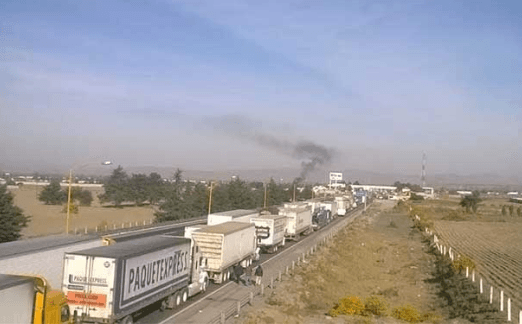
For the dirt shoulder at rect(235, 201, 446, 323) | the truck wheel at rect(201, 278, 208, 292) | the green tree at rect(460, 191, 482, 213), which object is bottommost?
the dirt shoulder at rect(235, 201, 446, 323)

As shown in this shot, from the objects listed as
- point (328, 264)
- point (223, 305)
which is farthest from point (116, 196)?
point (223, 305)

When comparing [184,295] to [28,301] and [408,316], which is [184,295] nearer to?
[408,316]

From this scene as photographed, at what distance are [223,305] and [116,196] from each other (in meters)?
96.5

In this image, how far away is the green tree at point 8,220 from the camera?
152ft

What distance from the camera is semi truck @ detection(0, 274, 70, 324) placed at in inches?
493

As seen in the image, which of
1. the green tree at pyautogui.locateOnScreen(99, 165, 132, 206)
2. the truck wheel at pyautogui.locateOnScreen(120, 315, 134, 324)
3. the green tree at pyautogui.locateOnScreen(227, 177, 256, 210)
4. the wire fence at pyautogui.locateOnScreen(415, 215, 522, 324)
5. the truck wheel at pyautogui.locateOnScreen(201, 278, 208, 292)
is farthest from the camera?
the green tree at pyautogui.locateOnScreen(99, 165, 132, 206)

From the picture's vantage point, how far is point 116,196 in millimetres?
118000

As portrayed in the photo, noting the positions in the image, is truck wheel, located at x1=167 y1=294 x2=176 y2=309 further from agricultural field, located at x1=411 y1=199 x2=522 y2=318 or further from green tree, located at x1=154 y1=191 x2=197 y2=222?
green tree, located at x1=154 y1=191 x2=197 y2=222

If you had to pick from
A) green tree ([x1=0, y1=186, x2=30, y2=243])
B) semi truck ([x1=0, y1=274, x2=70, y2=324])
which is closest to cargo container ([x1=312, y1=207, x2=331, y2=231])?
green tree ([x1=0, y1=186, x2=30, y2=243])

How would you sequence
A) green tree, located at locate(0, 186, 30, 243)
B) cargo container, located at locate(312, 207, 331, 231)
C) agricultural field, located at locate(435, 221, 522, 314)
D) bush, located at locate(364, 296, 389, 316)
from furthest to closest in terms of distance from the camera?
1. cargo container, located at locate(312, 207, 331, 231)
2. green tree, located at locate(0, 186, 30, 243)
3. agricultural field, located at locate(435, 221, 522, 314)
4. bush, located at locate(364, 296, 389, 316)

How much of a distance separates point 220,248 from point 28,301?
1700cm

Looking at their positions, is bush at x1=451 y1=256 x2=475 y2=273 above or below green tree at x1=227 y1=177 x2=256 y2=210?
below

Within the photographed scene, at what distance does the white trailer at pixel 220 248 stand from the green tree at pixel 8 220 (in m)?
22.5

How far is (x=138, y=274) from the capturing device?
20234 millimetres
